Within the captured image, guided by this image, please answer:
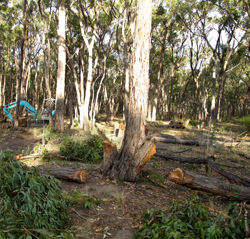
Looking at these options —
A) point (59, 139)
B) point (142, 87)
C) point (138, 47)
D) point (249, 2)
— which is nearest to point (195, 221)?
point (142, 87)

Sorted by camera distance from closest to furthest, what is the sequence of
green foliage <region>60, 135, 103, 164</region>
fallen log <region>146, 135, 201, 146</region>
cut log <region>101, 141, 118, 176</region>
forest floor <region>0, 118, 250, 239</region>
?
forest floor <region>0, 118, 250, 239</region> < cut log <region>101, 141, 118, 176</region> < green foliage <region>60, 135, 103, 164</region> < fallen log <region>146, 135, 201, 146</region>

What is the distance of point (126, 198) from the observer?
4250mm

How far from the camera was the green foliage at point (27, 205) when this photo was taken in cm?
219

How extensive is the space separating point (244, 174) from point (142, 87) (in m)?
4.53

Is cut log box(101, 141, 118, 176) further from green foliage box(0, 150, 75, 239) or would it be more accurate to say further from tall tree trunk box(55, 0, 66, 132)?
tall tree trunk box(55, 0, 66, 132)

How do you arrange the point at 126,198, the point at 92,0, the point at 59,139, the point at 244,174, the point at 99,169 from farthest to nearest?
the point at 92,0
the point at 59,139
the point at 244,174
the point at 99,169
the point at 126,198

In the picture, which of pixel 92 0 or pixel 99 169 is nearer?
pixel 99 169

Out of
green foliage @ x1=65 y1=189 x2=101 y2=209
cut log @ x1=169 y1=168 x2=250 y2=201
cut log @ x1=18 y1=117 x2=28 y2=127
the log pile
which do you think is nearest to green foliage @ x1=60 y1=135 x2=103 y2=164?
green foliage @ x1=65 y1=189 x2=101 y2=209

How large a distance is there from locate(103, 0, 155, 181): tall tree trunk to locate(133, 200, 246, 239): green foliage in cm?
175

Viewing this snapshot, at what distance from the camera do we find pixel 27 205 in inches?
99.8

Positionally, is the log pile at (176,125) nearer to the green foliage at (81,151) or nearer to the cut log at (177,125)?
the cut log at (177,125)

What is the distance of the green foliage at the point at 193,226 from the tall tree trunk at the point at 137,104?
1.75 meters

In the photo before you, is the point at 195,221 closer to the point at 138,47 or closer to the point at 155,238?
the point at 155,238

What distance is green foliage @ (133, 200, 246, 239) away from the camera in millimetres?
2537
